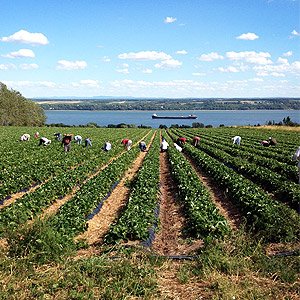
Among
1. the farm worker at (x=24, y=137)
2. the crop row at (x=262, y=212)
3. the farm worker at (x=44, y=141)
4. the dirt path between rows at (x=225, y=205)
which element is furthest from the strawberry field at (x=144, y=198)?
the farm worker at (x=24, y=137)

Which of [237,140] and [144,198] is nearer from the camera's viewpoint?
[144,198]

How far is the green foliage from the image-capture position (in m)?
83.4

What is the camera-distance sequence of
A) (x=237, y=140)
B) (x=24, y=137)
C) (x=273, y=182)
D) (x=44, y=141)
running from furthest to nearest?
(x=24, y=137) < (x=237, y=140) < (x=44, y=141) < (x=273, y=182)

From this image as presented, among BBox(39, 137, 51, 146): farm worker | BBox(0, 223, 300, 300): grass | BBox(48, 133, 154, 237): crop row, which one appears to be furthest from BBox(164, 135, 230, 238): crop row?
BBox(39, 137, 51, 146): farm worker

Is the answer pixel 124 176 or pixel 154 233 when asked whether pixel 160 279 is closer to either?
pixel 154 233

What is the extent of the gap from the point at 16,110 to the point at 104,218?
81067 millimetres

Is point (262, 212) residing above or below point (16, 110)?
below

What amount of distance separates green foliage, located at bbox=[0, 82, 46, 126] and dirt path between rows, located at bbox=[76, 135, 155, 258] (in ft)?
245

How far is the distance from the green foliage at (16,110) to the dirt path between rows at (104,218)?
7470cm

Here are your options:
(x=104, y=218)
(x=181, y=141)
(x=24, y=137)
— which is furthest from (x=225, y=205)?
(x=24, y=137)

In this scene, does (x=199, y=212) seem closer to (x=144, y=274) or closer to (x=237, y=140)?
(x=144, y=274)

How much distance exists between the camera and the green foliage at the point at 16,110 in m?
83.4

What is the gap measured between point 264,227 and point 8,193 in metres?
9.84

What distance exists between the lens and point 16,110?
85.2 m
